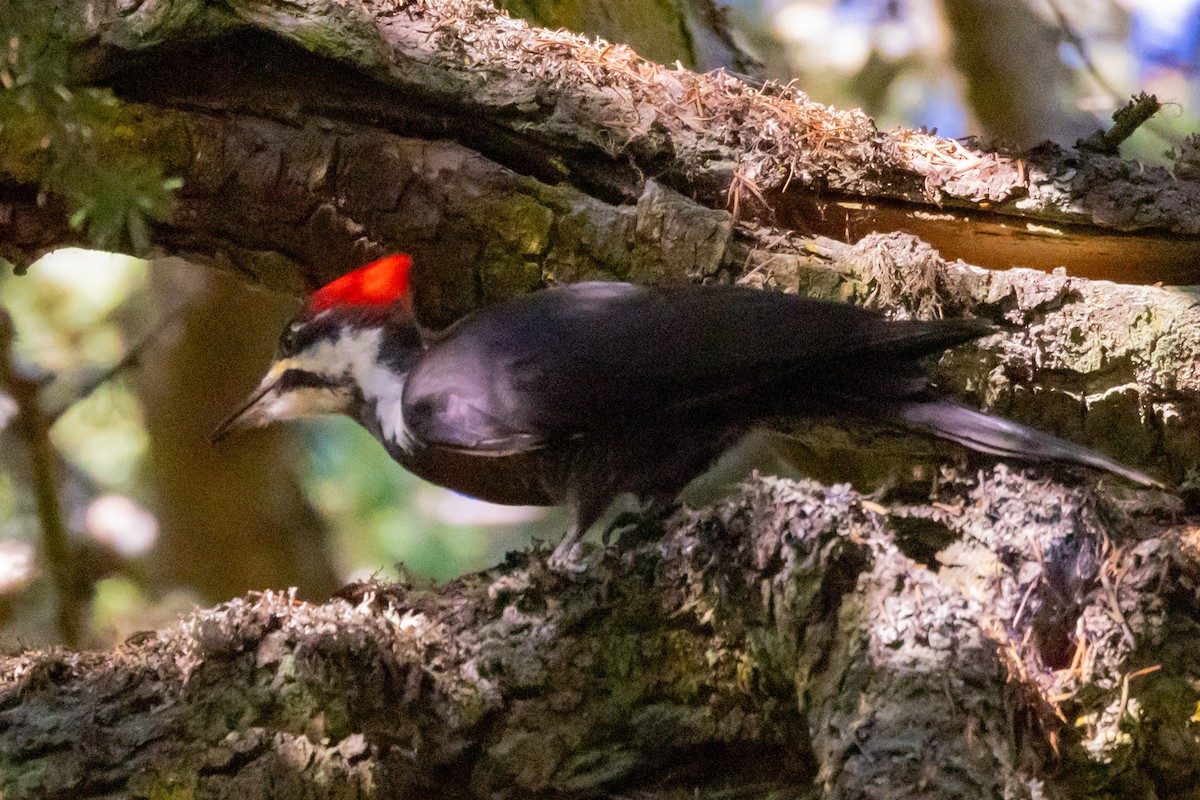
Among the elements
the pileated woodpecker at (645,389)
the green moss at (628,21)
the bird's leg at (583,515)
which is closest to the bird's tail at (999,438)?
the pileated woodpecker at (645,389)

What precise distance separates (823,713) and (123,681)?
1305 mm

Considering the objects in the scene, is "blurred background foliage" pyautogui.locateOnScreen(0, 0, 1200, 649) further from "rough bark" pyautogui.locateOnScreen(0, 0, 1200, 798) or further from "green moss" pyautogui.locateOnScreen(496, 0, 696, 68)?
"rough bark" pyautogui.locateOnScreen(0, 0, 1200, 798)

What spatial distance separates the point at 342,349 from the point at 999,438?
1635 millimetres

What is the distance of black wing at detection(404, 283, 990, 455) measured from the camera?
7.30 feet

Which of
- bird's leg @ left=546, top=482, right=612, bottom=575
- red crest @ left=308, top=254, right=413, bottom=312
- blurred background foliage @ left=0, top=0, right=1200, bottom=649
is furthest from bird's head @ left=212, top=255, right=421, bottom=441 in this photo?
blurred background foliage @ left=0, top=0, right=1200, bottom=649

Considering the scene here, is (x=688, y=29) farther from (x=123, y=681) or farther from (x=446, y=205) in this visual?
(x=123, y=681)

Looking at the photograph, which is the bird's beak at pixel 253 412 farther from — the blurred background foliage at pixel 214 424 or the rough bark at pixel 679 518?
the blurred background foliage at pixel 214 424

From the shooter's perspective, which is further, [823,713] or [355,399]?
[355,399]

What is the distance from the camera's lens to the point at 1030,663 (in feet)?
6.55

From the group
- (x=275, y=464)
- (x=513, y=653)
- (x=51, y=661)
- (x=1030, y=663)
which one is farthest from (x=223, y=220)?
(x=1030, y=663)

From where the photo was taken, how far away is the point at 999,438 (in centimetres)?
219

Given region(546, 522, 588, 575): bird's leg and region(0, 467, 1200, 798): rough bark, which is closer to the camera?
region(0, 467, 1200, 798): rough bark

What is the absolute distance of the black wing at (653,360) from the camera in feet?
7.30

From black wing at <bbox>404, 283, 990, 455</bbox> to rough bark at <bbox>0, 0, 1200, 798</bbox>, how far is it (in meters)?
0.29
